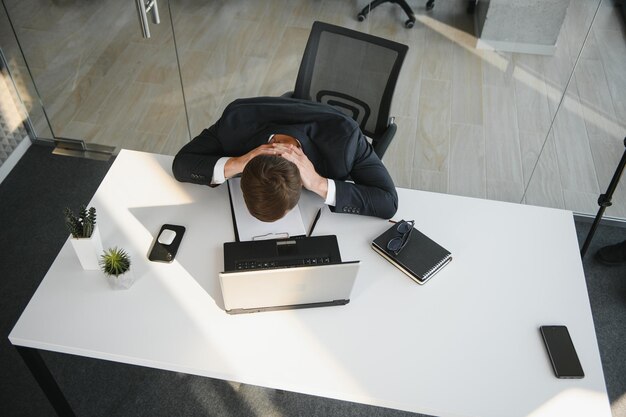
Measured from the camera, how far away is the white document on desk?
196 cm

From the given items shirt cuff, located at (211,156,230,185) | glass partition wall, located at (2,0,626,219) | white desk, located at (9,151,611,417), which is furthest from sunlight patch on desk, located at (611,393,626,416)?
shirt cuff, located at (211,156,230,185)

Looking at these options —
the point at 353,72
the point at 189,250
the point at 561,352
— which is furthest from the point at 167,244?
the point at 561,352

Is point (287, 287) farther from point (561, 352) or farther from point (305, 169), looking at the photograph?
point (561, 352)

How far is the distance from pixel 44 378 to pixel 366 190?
128 centimetres

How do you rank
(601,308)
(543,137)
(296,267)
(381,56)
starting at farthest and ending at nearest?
(543,137), (601,308), (381,56), (296,267)

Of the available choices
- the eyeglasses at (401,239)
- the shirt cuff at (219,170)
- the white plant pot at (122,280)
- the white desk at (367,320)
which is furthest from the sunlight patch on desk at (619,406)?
the white plant pot at (122,280)

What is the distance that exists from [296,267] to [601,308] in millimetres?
1959

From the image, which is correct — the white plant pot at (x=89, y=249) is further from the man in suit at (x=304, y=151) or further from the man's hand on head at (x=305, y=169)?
the man's hand on head at (x=305, y=169)

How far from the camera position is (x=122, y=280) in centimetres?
181

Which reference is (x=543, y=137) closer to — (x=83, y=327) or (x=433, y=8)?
(x=433, y=8)

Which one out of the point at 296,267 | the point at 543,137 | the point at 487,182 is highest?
the point at 296,267

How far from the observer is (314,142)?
2.07m

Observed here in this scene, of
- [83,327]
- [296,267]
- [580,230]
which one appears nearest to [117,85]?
[83,327]

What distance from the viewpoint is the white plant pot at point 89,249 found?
1.81 meters
